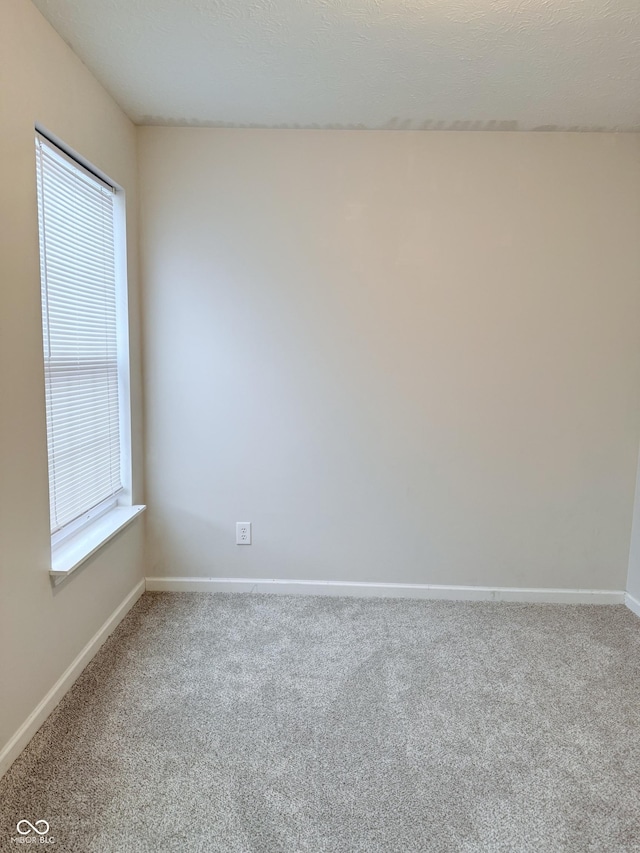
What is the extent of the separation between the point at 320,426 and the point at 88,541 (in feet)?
4.00

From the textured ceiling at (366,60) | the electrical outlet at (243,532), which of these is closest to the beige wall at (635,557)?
the textured ceiling at (366,60)

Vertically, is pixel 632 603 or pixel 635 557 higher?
pixel 635 557

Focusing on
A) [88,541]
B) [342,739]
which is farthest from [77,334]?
[342,739]

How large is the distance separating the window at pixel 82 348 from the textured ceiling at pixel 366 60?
469mm

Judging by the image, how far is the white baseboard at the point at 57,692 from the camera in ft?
4.98

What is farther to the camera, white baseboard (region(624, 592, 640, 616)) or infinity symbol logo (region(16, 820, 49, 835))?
white baseboard (region(624, 592, 640, 616))

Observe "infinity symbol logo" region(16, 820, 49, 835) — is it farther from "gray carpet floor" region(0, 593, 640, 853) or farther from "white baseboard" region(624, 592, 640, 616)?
"white baseboard" region(624, 592, 640, 616)

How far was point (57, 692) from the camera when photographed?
1.79 meters

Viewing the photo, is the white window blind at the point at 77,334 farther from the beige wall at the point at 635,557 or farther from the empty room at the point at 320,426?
the beige wall at the point at 635,557

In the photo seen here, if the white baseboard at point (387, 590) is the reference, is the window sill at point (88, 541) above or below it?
above

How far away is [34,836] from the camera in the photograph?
1.31m

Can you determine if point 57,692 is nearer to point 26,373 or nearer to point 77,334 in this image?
point 26,373

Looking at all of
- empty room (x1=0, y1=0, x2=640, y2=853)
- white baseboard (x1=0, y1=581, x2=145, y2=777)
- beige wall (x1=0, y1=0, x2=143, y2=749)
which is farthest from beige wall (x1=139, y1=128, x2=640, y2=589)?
beige wall (x1=0, y1=0, x2=143, y2=749)

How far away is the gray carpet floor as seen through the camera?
1.35 metres
